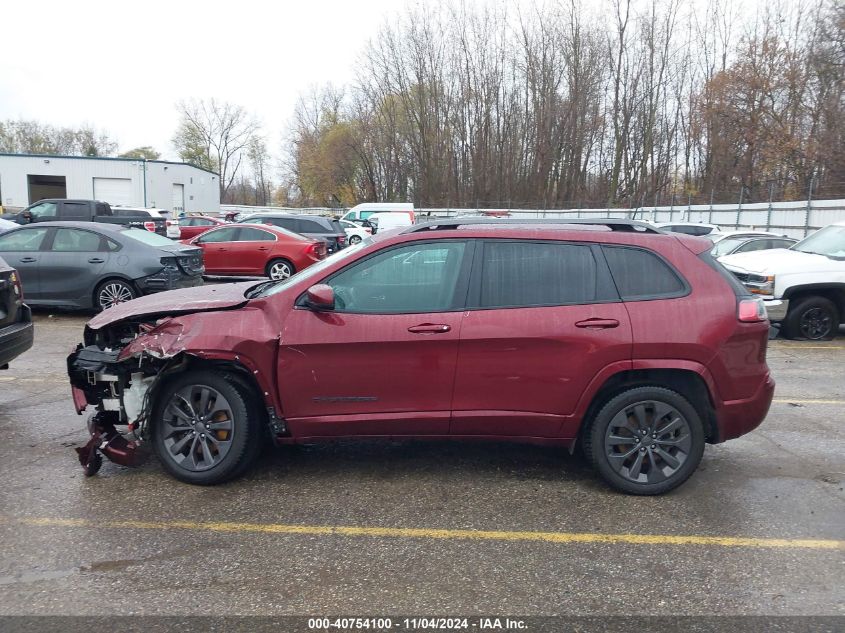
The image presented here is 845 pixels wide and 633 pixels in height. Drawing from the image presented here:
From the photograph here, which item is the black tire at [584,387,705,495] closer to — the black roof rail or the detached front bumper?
the black roof rail

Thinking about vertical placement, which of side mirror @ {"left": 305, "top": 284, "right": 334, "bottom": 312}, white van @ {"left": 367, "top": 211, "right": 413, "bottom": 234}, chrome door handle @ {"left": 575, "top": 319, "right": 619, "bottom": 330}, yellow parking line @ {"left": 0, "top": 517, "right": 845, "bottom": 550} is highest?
white van @ {"left": 367, "top": 211, "right": 413, "bottom": 234}

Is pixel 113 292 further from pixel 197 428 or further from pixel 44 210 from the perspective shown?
pixel 44 210

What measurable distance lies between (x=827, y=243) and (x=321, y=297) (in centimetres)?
920

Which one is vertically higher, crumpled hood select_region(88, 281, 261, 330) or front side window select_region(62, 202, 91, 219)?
front side window select_region(62, 202, 91, 219)

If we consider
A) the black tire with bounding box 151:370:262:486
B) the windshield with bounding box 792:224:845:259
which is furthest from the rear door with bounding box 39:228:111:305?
the windshield with bounding box 792:224:845:259

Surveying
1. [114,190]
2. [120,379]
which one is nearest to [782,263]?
[120,379]

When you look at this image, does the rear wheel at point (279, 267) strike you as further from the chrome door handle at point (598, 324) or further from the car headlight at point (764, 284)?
the chrome door handle at point (598, 324)

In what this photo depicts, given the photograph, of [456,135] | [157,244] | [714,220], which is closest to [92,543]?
[157,244]

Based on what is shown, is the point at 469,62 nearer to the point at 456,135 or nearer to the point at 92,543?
the point at 456,135

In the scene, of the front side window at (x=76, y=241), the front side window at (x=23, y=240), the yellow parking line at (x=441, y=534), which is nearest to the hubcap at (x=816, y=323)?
the yellow parking line at (x=441, y=534)

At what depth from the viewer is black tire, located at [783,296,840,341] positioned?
970 centimetres

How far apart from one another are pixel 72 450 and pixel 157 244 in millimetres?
7006

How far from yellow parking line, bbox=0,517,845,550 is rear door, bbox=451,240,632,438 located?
2.31ft

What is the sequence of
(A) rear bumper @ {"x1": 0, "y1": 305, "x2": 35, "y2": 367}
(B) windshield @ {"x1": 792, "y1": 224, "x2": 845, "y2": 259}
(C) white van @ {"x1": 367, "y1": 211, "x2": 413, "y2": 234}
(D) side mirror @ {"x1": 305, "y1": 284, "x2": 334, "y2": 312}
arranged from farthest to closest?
(C) white van @ {"x1": 367, "y1": 211, "x2": 413, "y2": 234}
(B) windshield @ {"x1": 792, "y1": 224, "x2": 845, "y2": 259}
(A) rear bumper @ {"x1": 0, "y1": 305, "x2": 35, "y2": 367}
(D) side mirror @ {"x1": 305, "y1": 284, "x2": 334, "y2": 312}
